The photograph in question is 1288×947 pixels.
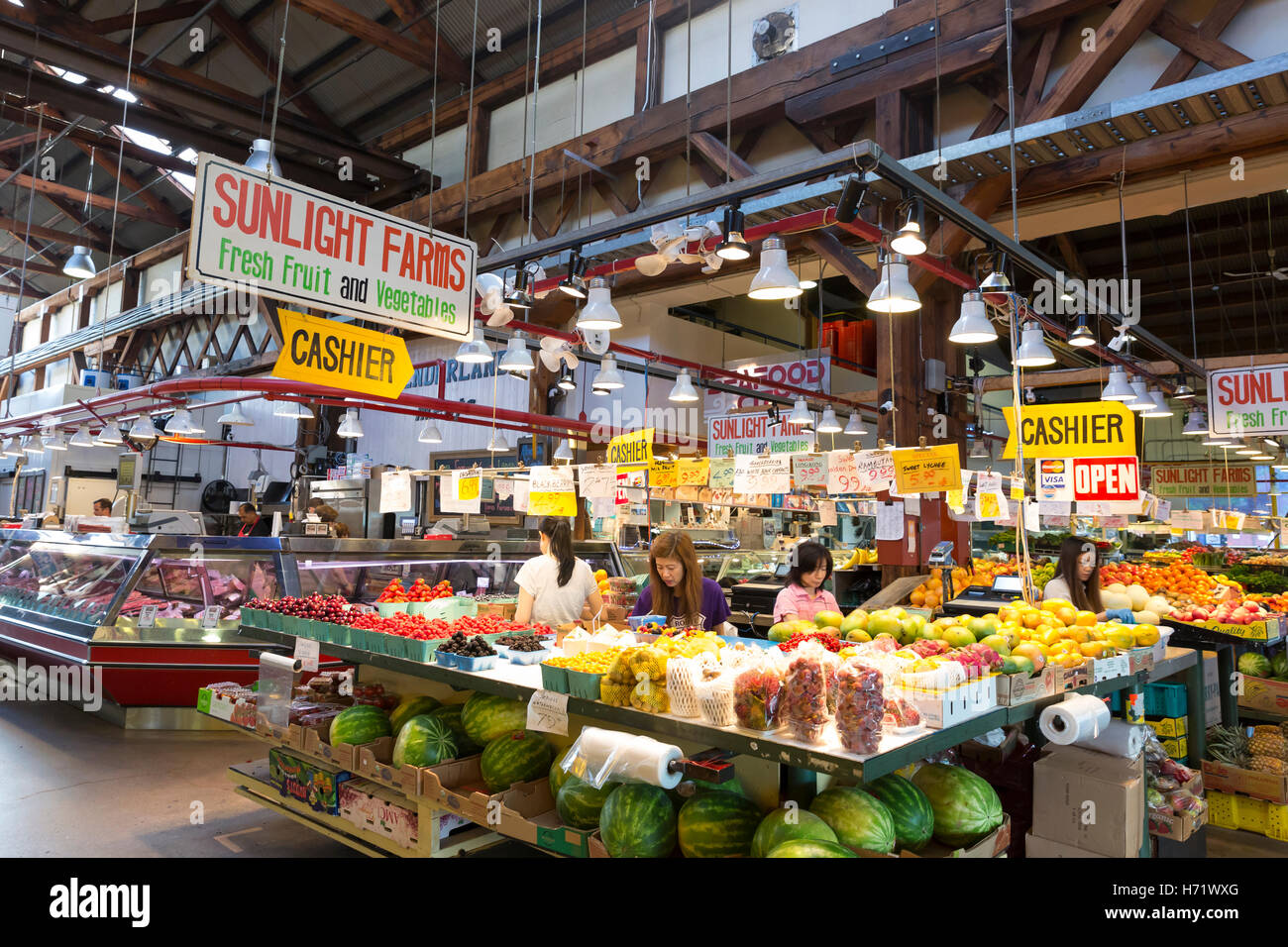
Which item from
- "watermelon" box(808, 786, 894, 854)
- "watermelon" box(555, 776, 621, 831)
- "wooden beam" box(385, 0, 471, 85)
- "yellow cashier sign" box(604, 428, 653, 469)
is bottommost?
"watermelon" box(555, 776, 621, 831)

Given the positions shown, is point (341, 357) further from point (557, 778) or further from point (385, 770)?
point (557, 778)

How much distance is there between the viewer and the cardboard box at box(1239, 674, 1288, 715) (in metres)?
5.54

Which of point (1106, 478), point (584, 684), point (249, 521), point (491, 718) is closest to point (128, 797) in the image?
point (491, 718)

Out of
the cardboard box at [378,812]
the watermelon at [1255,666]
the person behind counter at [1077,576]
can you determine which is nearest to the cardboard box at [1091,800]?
the person behind counter at [1077,576]

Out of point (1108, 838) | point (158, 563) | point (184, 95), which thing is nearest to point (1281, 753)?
point (1108, 838)

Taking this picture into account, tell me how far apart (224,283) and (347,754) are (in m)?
2.11

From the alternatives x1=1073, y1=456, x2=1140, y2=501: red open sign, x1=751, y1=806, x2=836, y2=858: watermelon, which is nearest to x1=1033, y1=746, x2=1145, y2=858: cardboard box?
x1=751, y1=806, x2=836, y2=858: watermelon

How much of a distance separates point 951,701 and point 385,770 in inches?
91.5

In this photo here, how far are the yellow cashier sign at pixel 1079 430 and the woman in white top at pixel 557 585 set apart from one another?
11.4 ft

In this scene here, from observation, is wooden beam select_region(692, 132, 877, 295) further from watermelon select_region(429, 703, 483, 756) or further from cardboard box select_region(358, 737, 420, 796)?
cardboard box select_region(358, 737, 420, 796)

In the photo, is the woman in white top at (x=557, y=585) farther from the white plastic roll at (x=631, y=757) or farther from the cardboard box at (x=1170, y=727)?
the cardboard box at (x=1170, y=727)

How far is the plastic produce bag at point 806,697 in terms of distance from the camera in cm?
230

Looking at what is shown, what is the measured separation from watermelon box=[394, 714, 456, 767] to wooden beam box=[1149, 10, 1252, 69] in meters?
6.89

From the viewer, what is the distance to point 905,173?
4.14 metres
